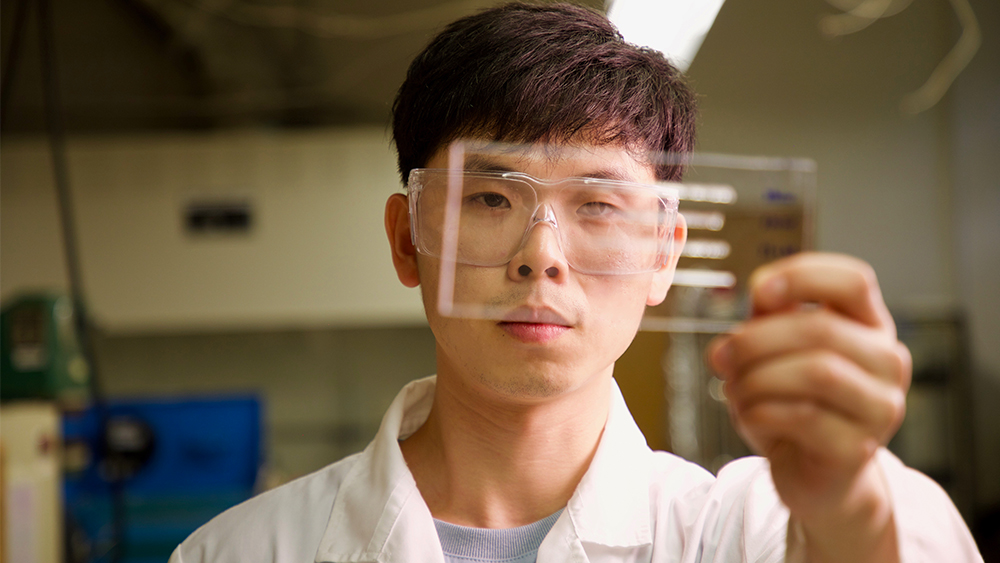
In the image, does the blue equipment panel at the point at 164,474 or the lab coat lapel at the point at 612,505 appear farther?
the blue equipment panel at the point at 164,474

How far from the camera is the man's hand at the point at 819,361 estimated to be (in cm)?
45

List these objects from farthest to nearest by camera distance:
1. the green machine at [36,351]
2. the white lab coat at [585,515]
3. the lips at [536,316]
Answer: the green machine at [36,351] → the white lab coat at [585,515] → the lips at [536,316]

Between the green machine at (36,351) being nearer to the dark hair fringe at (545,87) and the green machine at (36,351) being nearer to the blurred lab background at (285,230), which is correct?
the blurred lab background at (285,230)

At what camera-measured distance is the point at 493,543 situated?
857 millimetres

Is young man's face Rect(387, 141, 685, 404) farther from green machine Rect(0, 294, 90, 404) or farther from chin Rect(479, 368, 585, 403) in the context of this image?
green machine Rect(0, 294, 90, 404)

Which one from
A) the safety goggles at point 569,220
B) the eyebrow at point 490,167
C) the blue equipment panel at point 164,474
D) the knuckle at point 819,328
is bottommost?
the blue equipment panel at point 164,474

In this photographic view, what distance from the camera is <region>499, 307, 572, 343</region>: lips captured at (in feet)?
2.24

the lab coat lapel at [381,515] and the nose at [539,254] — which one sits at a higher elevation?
the nose at [539,254]

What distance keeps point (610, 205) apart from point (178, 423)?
1.81 meters

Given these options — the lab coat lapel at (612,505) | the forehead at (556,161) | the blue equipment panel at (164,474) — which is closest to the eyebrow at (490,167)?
the forehead at (556,161)

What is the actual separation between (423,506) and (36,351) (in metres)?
2.17

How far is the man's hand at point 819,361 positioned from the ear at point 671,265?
0.31 feet

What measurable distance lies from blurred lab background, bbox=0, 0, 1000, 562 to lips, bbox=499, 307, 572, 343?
0.21m

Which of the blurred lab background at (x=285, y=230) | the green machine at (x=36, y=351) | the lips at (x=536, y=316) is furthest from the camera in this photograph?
the green machine at (x=36, y=351)
